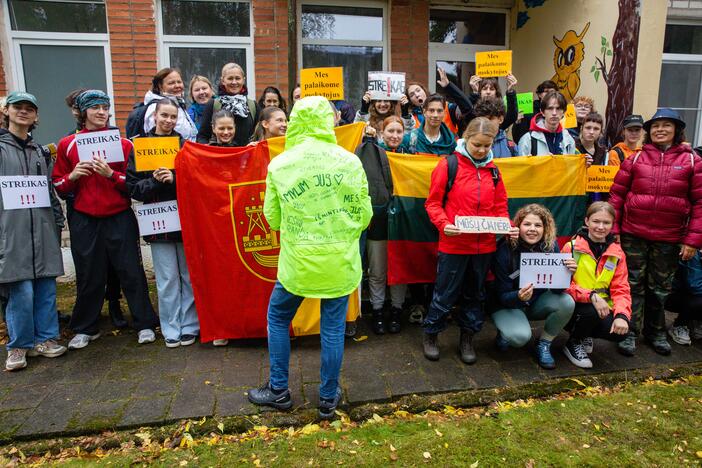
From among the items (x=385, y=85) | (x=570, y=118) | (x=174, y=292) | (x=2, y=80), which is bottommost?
(x=174, y=292)

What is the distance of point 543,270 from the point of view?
361cm

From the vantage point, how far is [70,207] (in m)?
3.97

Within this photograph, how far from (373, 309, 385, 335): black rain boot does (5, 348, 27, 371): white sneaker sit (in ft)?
9.30

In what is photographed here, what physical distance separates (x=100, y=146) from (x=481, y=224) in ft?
9.91

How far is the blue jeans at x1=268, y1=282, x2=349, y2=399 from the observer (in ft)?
9.61

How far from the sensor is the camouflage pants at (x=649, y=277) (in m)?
4.07

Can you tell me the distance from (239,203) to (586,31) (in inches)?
229

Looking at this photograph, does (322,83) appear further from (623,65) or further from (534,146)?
(623,65)

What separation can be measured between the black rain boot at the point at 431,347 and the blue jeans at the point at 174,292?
6.51ft

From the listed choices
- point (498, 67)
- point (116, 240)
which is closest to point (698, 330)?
point (498, 67)

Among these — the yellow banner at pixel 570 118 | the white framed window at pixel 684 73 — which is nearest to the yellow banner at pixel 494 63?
the yellow banner at pixel 570 118

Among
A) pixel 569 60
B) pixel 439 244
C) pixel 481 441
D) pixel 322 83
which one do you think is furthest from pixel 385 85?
pixel 569 60

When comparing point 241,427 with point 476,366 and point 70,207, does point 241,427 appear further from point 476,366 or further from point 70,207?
point 70,207

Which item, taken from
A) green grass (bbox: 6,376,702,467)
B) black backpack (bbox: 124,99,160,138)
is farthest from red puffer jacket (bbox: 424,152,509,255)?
black backpack (bbox: 124,99,160,138)
